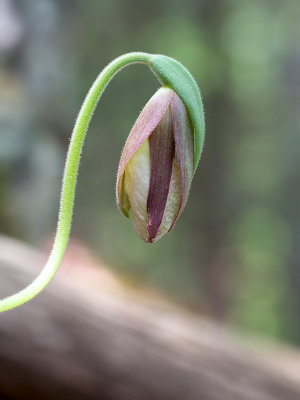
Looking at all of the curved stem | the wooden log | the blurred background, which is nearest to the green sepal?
the curved stem

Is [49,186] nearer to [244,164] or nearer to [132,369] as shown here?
[132,369]

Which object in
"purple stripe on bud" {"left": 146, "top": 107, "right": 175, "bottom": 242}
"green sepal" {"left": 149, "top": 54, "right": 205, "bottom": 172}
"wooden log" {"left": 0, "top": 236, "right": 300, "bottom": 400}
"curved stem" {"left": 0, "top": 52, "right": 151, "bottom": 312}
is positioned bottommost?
"curved stem" {"left": 0, "top": 52, "right": 151, "bottom": 312}

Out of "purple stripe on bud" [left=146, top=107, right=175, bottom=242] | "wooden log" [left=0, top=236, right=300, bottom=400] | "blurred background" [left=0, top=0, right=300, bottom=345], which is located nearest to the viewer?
"purple stripe on bud" [left=146, top=107, right=175, bottom=242]

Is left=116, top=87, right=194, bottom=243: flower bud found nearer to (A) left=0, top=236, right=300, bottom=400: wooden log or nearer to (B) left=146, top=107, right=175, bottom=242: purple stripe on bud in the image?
(B) left=146, top=107, right=175, bottom=242: purple stripe on bud

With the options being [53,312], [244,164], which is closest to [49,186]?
[53,312]

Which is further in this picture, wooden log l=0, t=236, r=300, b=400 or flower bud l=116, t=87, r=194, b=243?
wooden log l=0, t=236, r=300, b=400

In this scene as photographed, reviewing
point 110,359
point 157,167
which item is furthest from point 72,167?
point 110,359

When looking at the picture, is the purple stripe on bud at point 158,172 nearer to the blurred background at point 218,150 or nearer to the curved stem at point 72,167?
the curved stem at point 72,167

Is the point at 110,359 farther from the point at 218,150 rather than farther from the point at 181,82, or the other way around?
the point at 218,150
